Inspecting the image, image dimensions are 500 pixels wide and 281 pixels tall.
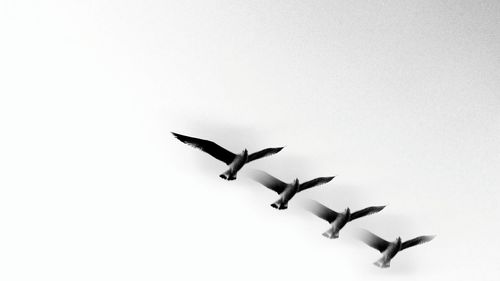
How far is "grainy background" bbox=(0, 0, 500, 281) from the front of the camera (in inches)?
94.3

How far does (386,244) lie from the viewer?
2854mm

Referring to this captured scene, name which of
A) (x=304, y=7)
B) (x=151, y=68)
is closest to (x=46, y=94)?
(x=151, y=68)

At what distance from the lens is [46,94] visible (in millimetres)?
2369

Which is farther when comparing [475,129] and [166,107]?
[475,129]

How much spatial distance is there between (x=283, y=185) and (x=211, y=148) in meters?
0.39

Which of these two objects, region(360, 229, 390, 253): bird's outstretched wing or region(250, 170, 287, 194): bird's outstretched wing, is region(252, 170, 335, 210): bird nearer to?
region(250, 170, 287, 194): bird's outstretched wing

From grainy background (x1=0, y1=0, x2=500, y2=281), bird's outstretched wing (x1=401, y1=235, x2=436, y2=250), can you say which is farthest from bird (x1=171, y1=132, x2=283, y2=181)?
bird's outstretched wing (x1=401, y1=235, x2=436, y2=250)

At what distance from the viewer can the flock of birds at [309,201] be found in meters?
2.38

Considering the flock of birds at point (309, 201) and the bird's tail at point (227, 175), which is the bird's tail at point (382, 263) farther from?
the bird's tail at point (227, 175)

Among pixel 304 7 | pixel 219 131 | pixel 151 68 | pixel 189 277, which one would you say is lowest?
pixel 189 277

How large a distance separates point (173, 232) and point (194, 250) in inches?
5.2

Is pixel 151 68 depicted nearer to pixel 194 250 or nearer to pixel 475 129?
pixel 194 250

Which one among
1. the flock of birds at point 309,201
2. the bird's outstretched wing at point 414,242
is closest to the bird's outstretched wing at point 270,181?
the flock of birds at point 309,201

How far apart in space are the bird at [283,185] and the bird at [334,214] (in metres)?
0.21
